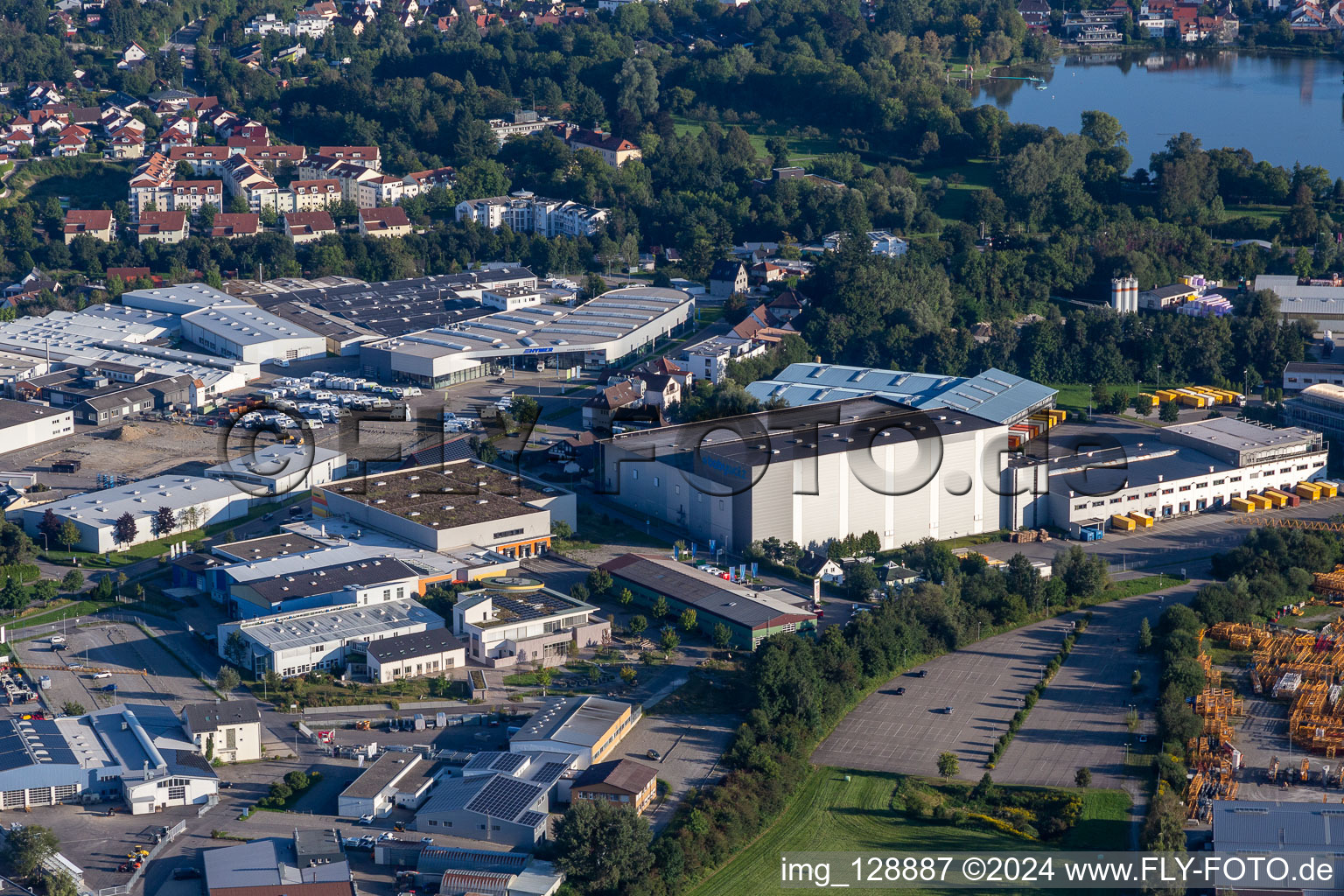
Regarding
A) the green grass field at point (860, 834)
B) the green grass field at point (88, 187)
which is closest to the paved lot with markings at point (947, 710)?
the green grass field at point (860, 834)

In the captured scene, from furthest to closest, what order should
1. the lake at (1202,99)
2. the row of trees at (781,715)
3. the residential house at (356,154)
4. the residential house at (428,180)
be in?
the lake at (1202,99), the residential house at (356,154), the residential house at (428,180), the row of trees at (781,715)

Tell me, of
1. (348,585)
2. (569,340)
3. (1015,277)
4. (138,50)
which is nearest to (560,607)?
(348,585)

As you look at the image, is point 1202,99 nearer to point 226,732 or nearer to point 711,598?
point 711,598

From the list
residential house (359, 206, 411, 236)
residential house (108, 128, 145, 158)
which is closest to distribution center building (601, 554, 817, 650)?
residential house (359, 206, 411, 236)

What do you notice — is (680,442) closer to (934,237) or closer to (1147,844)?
(1147,844)

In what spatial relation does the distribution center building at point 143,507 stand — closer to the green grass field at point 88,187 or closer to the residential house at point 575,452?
the residential house at point 575,452

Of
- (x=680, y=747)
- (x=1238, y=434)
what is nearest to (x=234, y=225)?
(x=1238, y=434)

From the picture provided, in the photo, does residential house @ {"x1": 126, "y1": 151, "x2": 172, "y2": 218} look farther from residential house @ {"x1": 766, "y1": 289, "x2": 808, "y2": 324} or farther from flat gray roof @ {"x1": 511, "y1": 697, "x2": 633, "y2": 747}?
flat gray roof @ {"x1": 511, "y1": 697, "x2": 633, "y2": 747}
